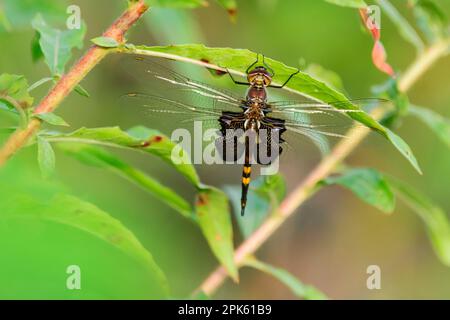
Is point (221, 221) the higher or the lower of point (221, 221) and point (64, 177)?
the lower

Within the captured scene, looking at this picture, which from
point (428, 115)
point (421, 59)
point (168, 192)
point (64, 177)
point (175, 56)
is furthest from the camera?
point (64, 177)

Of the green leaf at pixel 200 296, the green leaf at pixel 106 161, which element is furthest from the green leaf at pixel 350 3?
the green leaf at pixel 200 296

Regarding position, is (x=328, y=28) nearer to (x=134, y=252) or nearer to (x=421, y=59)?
(x=421, y=59)

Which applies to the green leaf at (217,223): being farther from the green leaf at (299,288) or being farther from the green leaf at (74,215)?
the green leaf at (74,215)

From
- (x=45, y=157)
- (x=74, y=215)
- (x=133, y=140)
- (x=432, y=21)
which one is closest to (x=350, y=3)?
(x=133, y=140)
